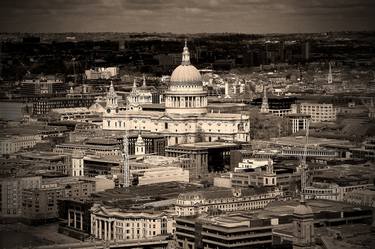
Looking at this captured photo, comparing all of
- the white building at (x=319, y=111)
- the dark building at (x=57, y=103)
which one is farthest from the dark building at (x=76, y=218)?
the dark building at (x=57, y=103)

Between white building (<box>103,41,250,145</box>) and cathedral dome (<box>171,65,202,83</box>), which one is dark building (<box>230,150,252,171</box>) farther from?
cathedral dome (<box>171,65,202,83</box>)

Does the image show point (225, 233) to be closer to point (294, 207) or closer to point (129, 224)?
point (294, 207)

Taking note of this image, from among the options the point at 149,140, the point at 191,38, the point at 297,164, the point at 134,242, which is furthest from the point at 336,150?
the point at 134,242

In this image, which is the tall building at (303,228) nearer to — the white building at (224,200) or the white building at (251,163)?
the white building at (224,200)

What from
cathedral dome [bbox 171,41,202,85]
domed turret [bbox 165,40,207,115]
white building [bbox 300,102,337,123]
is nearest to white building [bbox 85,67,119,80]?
white building [bbox 300,102,337,123]

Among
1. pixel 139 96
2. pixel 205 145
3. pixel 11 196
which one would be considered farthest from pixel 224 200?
pixel 139 96
